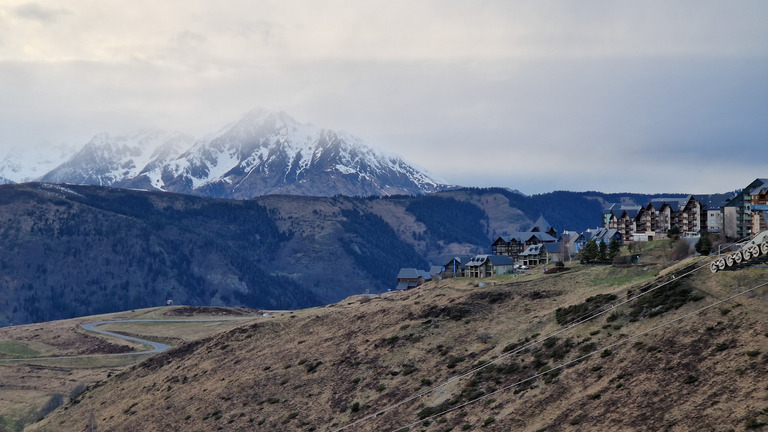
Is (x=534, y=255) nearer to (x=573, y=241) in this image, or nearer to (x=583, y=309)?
(x=573, y=241)

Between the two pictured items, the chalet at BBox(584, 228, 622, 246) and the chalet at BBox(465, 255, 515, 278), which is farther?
the chalet at BBox(584, 228, 622, 246)

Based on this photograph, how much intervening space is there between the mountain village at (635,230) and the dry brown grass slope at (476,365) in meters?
21.9

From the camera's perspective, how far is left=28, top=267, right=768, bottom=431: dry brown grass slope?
4528 cm

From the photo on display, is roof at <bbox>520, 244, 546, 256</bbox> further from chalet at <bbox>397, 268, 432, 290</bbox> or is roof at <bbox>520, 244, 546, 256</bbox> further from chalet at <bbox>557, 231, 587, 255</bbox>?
chalet at <bbox>397, 268, 432, 290</bbox>

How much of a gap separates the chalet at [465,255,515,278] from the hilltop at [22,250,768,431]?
2398 cm

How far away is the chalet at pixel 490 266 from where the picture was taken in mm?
121688

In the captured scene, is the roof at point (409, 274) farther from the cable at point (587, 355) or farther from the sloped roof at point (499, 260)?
the cable at point (587, 355)

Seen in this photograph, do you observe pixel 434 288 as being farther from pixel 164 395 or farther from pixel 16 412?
pixel 16 412

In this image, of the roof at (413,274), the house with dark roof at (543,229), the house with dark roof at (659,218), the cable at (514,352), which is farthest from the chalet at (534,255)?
the cable at (514,352)

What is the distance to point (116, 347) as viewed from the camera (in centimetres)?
14625

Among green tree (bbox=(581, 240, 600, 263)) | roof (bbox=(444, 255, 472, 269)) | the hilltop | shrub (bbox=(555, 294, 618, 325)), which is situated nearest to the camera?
the hilltop

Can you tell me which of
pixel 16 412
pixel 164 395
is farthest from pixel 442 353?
pixel 16 412

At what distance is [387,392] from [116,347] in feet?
321

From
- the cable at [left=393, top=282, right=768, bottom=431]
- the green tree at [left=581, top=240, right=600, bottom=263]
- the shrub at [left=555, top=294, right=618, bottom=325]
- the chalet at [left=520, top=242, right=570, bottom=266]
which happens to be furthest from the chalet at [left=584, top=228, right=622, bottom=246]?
the cable at [left=393, top=282, right=768, bottom=431]
